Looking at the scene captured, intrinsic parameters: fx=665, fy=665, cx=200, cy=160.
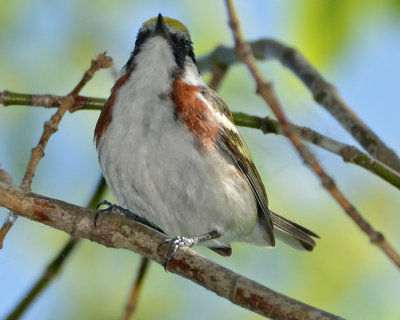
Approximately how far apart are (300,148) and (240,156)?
2259 mm

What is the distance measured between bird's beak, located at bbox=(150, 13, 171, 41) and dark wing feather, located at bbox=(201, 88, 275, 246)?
43 centimetres

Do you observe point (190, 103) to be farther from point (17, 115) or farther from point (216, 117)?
point (17, 115)

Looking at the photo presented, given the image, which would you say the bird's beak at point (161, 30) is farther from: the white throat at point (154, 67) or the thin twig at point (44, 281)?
the thin twig at point (44, 281)

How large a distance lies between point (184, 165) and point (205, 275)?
0.98m

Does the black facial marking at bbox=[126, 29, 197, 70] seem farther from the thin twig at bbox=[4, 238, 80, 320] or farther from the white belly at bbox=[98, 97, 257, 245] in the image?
the thin twig at bbox=[4, 238, 80, 320]

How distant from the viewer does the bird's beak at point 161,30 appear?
4238mm

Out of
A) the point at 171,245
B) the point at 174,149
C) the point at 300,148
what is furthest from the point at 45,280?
the point at 300,148

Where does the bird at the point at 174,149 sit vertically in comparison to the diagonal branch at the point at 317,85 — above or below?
below

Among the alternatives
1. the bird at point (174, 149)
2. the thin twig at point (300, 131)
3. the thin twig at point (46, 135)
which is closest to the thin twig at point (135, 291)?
the bird at point (174, 149)

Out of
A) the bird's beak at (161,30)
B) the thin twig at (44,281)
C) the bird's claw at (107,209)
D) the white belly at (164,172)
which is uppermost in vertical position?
the bird's beak at (161,30)

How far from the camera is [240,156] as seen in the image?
4406mm

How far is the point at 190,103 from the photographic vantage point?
4137mm

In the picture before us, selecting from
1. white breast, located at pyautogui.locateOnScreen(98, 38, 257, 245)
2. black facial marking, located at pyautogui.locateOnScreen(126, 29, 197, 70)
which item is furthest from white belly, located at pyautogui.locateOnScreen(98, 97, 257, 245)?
black facial marking, located at pyautogui.locateOnScreen(126, 29, 197, 70)

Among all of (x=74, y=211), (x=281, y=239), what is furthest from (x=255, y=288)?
(x=281, y=239)
